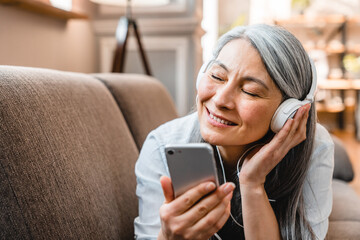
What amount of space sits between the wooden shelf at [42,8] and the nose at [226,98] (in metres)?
0.94

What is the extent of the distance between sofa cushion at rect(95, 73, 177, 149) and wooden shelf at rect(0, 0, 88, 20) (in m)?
0.37

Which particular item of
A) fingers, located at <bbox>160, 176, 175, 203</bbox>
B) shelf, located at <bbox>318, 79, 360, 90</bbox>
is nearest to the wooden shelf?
fingers, located at <bbox>160, 176, 175, 203</bbox>

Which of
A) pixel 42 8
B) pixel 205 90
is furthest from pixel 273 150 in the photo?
pixel 42 8

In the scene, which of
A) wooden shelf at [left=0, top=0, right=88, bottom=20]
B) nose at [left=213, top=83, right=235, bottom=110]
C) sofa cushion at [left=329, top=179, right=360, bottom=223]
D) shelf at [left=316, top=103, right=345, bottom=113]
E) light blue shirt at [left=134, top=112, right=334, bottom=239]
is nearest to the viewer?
nose at [left=213, top=83, right=235, bottom=110]

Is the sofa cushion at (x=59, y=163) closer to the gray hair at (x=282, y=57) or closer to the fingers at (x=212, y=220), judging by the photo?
the fingers at (x=212, y=220)

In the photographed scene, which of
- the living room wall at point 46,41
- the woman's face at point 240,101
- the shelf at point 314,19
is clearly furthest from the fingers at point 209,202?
the shelf at point 314,19

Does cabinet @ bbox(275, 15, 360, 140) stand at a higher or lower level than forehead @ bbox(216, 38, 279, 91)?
lower

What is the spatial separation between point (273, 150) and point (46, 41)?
1.27 metres

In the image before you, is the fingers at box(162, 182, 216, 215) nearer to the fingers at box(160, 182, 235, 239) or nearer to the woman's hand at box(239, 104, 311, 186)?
the fingers at box(160, 182, 235, 239)

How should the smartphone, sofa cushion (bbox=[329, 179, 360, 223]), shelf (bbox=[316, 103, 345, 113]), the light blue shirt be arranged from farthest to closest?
1. shelf (bbox=[316, 103, 345, 113])
2. sofa cushion (bbox=[329, 179, 360, 223])
3. the light blue shirt
4. the smartphone

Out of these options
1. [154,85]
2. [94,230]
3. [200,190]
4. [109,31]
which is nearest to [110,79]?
[154,85]

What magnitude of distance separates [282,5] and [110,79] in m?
5.31

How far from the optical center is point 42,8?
1.56m

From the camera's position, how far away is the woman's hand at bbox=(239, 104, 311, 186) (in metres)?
0.85
